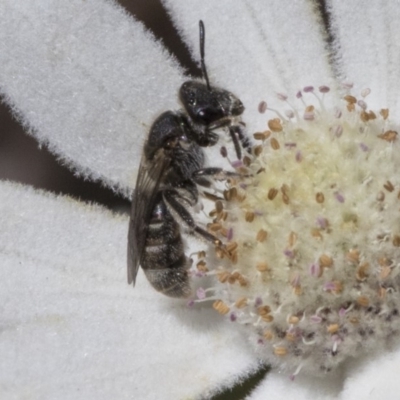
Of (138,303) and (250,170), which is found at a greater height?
(250,170)

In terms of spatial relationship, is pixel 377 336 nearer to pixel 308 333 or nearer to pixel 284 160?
pixel 308 333

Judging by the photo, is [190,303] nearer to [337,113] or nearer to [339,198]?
[339,198]

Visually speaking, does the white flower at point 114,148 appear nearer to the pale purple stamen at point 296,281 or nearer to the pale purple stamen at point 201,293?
the pale purple stamen at point 201,293

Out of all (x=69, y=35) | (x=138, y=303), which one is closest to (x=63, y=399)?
(x=138, y=303)

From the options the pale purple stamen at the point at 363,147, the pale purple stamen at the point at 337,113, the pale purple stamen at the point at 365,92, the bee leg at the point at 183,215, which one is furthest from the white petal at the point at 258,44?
the bee leg at the point at 183,215

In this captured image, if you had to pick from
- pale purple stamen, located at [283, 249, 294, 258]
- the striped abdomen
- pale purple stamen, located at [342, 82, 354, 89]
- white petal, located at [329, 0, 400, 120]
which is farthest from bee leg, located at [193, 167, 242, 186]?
white petal, located at [329, 0, 400, 120]

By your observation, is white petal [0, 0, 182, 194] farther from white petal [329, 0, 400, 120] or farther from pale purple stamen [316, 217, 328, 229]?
pale purple stamen [316, 217, 328, 229]
